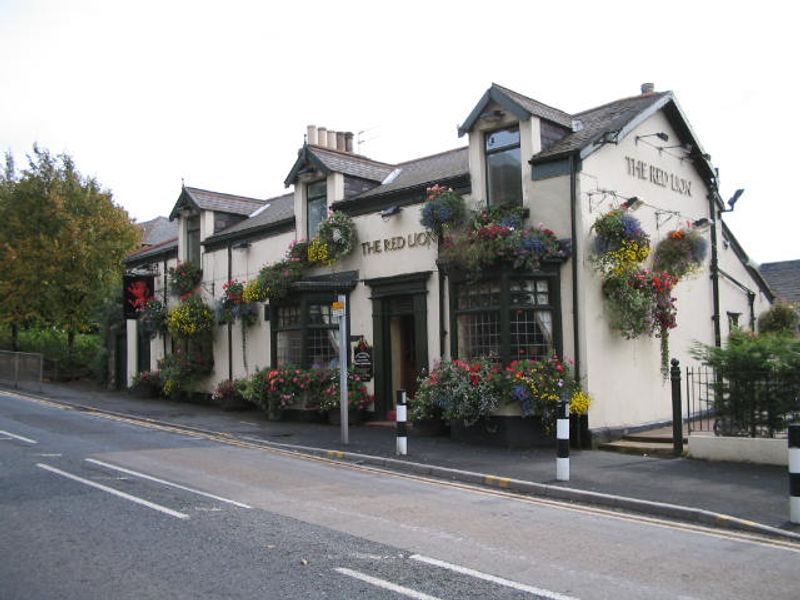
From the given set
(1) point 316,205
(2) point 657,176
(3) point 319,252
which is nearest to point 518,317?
(2) point 657,176

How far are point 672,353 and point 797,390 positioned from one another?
15.8 ft

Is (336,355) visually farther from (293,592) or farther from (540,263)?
(293,592)

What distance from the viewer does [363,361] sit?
1580 cm

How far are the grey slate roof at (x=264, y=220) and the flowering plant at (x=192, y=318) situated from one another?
6.38 ft

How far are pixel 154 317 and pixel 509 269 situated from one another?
1359 cm

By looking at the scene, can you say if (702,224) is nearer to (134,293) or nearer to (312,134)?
(312,134)

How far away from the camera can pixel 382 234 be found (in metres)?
16.5

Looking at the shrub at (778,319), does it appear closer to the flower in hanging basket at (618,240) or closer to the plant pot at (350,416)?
the flower in hanging basket at (618,240)

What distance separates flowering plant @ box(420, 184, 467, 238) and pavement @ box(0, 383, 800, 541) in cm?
418

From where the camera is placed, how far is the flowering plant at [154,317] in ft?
74.6

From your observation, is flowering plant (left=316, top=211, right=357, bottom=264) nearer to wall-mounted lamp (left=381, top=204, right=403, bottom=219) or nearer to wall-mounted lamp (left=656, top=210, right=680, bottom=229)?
wall-mounted lamp (left=381, top=204, right=403, bottom=219)

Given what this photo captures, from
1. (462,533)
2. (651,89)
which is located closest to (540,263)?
(651,89)

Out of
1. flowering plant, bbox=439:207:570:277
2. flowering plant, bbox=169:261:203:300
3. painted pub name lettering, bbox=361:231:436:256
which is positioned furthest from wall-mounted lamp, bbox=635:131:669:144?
flowering plant, bbox=169:261:203:300

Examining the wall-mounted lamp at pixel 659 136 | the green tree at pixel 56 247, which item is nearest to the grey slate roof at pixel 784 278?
the wall-mounted lamp at pixel 659 136
